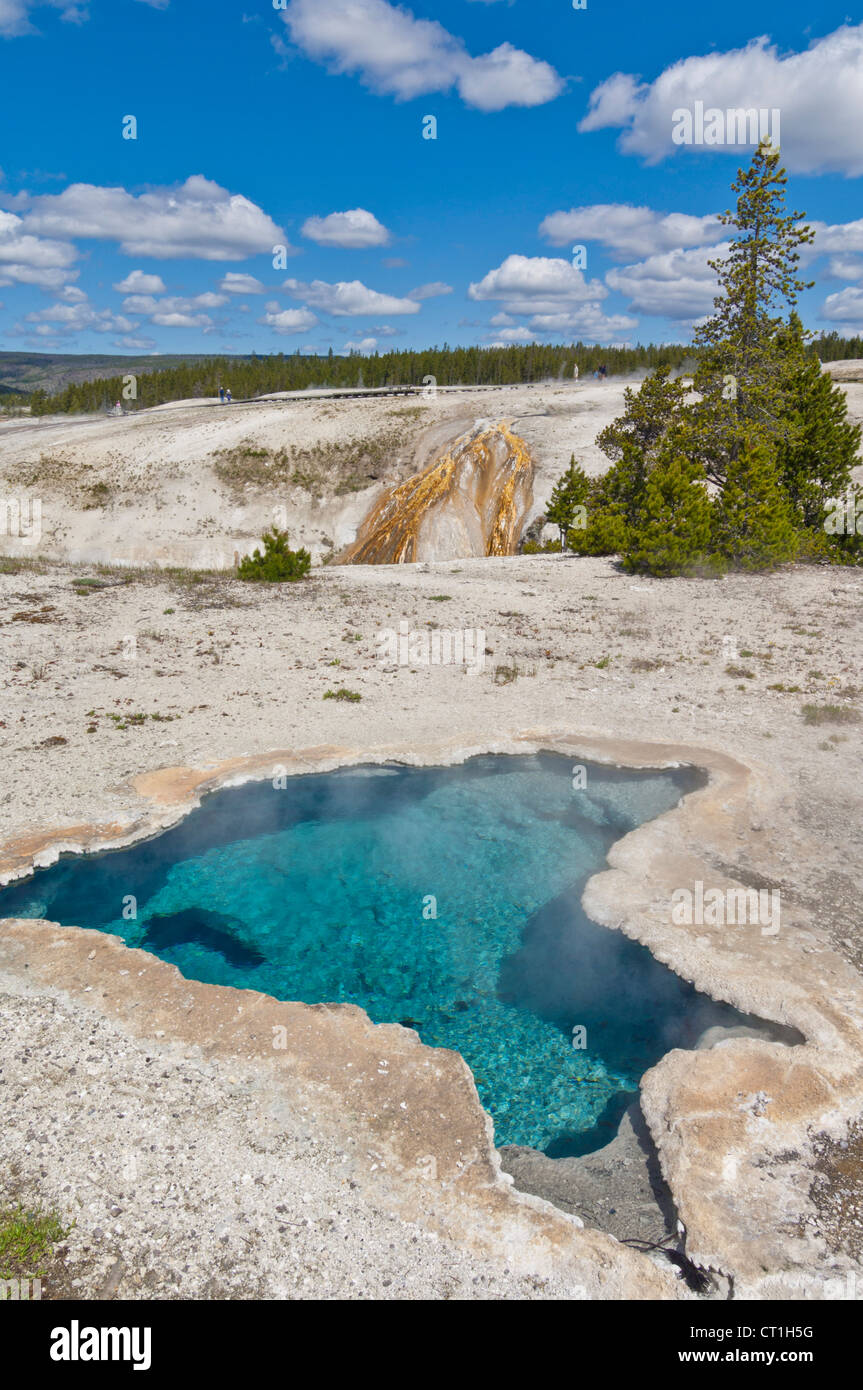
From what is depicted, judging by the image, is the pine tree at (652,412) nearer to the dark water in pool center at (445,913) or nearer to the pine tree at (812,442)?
the pine tree at (812,442)

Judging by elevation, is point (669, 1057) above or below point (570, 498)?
below

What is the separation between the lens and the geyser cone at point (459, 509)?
126 ft

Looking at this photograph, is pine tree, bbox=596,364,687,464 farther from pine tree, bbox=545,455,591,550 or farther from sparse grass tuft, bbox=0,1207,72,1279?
sparse grass tuft, bbox=0,1207,72,1279

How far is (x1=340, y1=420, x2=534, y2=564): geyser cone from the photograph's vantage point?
38.4m

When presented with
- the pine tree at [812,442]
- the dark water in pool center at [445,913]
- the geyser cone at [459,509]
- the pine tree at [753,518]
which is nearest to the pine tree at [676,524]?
the pine tree at [753,518]

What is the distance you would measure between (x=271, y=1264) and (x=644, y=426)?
114 feet

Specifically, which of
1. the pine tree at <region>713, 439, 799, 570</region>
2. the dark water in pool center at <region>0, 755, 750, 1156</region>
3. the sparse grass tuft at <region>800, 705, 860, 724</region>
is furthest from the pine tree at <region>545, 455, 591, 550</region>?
the dark water in pool center at <region>0, 755, 750, 1156</region>

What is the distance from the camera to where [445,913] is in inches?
437

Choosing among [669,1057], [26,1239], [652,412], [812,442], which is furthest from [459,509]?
[26,1239]

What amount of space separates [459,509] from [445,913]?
101ft

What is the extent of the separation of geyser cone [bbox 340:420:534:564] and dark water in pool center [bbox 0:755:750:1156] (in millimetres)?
24832

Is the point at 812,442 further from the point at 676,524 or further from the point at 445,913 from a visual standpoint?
the point at 445,913

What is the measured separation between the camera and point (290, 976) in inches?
388
